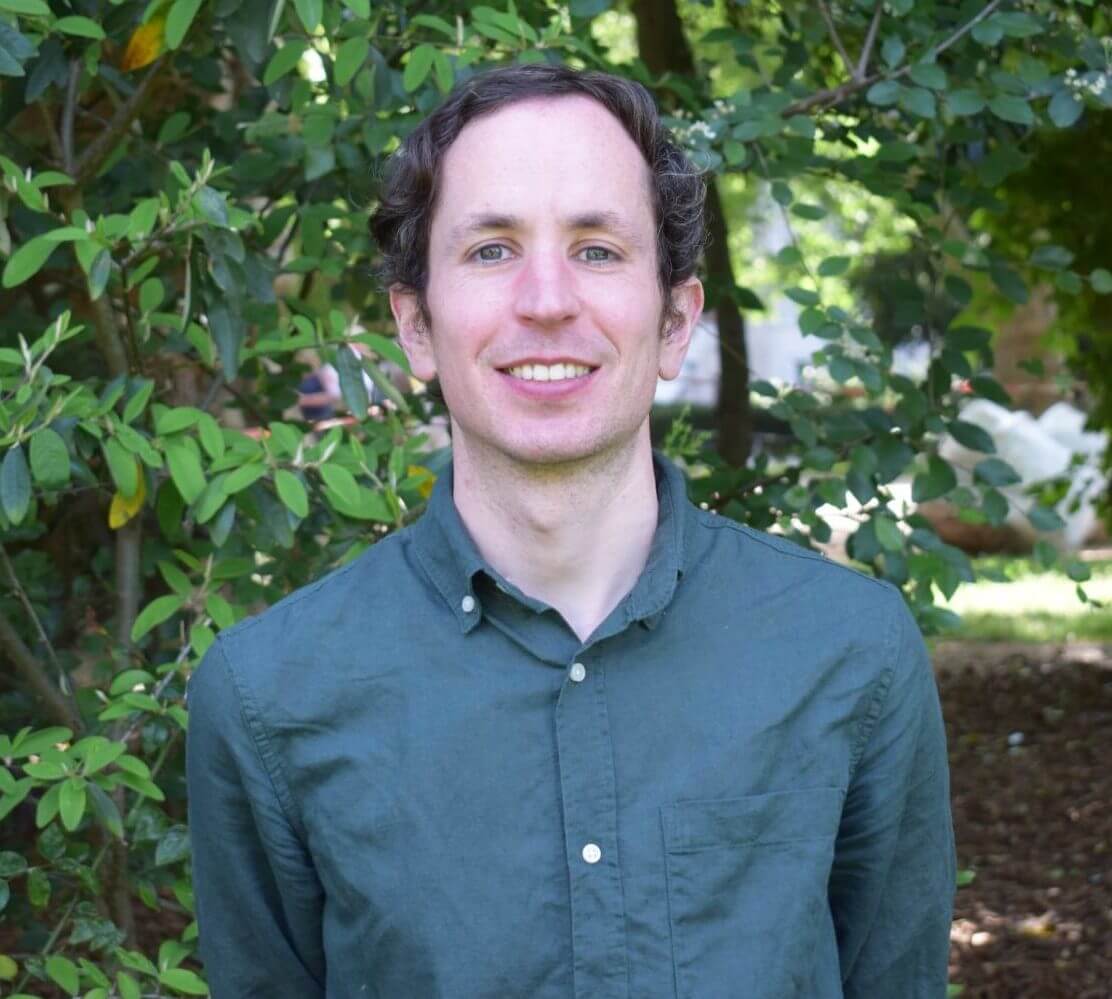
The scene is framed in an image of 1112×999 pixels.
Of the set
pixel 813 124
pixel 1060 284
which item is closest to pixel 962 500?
pixel 1060 284

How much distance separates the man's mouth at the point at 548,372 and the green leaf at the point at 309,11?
87cm

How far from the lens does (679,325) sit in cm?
226

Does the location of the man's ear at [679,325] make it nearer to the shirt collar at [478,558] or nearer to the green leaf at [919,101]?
the shirt collar at [478,558]

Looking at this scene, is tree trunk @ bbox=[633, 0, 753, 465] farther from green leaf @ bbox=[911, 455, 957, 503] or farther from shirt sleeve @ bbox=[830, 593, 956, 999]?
shirt sleeve @ bbox=[830, 593, 956, 999]

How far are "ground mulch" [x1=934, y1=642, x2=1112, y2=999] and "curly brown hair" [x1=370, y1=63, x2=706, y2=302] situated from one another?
9.86ft

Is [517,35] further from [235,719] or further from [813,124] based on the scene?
[235,719]

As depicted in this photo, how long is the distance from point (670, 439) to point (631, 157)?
1.43m

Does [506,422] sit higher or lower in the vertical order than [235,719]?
higher

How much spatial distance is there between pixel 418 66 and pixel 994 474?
1.47 metres

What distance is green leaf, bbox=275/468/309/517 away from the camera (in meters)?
2.41

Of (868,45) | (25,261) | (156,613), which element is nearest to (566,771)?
(156,613)

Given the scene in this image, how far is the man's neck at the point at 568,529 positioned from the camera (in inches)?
75.8

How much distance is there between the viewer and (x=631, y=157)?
6.76ft

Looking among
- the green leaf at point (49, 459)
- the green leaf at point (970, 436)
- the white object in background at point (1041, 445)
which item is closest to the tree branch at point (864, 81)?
the green leaf at point (970, 436)
